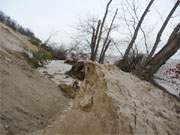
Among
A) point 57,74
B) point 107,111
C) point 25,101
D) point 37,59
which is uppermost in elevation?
point 37,59

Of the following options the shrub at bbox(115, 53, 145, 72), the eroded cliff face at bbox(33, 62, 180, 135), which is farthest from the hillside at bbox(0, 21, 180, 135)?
the shrub at bbox(115, 53, 145, 72)

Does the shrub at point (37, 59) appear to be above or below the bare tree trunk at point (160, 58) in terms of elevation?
below

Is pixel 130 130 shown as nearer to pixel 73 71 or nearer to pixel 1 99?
pixel 1 99

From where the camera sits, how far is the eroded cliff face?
3549mm

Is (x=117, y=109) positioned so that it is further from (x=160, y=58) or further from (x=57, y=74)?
(x=57, y=74)

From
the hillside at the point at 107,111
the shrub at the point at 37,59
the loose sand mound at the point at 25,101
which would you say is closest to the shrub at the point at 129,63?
the shrub at the point at 37,59

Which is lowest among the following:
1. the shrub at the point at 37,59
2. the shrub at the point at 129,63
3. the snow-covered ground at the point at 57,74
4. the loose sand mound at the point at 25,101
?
the loose sand mound at the point at 25,101

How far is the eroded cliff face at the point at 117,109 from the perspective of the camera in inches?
140

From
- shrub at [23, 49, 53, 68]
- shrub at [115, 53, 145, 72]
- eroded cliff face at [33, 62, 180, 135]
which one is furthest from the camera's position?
shrub at [115, 53, 145, 72]

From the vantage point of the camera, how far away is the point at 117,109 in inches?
141

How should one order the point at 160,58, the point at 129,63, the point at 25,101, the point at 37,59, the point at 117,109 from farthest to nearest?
the point at 129,63
the point at 37,59
the point at 25,101
the point at 160,58
the point at 117,109

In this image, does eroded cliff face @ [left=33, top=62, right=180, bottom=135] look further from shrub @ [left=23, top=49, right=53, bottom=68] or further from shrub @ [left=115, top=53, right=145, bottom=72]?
shrub @ [left=115, top=53, right=145, bottom=72]

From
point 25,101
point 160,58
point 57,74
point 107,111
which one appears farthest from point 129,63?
point 107,111

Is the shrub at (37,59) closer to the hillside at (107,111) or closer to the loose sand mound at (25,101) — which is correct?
the loose sand mound at (25,101)
